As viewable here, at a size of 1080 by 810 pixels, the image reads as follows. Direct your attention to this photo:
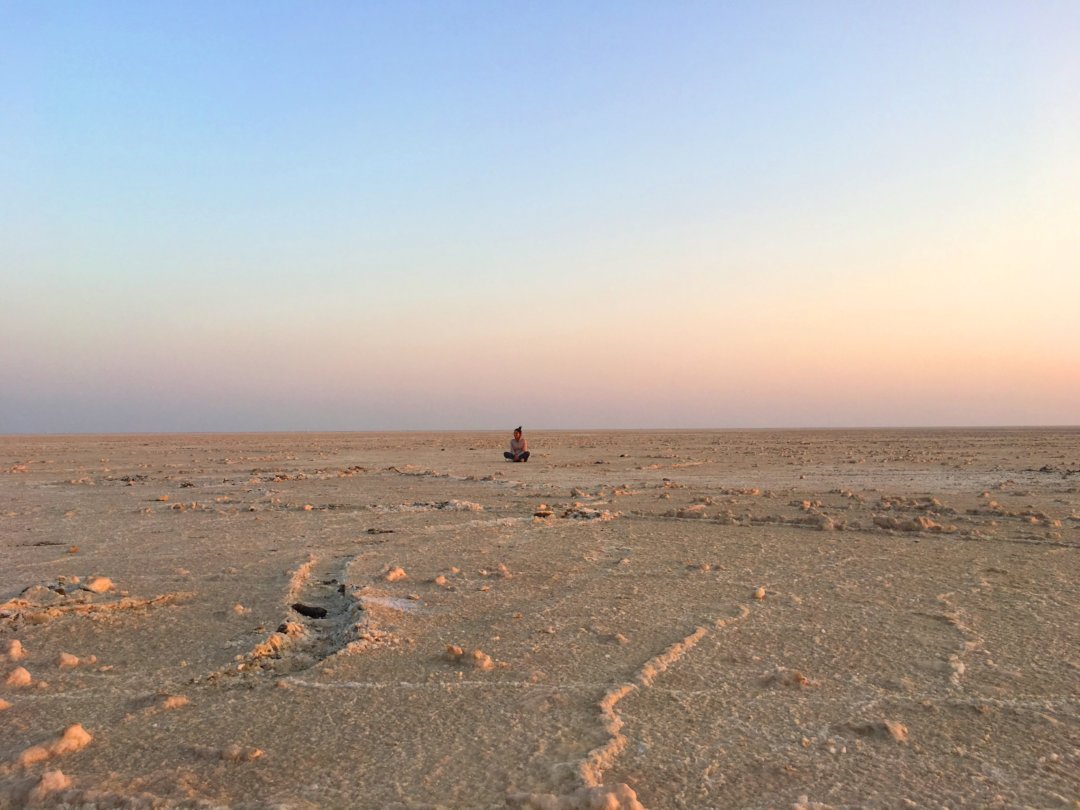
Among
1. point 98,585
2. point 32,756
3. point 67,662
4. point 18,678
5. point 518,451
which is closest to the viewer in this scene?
point 32,756

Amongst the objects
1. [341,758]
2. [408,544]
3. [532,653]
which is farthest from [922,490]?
[341,758]

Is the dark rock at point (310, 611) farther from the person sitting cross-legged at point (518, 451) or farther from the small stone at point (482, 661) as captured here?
the person sitting cross-legged at point (518, 451)

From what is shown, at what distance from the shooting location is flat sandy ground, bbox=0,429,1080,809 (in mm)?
2709

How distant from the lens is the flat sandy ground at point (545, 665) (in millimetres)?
2709

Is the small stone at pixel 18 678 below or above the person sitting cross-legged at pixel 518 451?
below

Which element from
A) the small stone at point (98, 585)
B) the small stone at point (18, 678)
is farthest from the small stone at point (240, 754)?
the small stone at point (98, 585)

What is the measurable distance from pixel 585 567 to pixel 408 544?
2.06 metres

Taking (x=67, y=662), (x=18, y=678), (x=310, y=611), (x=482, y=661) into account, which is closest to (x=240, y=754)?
(x=482, y=661)

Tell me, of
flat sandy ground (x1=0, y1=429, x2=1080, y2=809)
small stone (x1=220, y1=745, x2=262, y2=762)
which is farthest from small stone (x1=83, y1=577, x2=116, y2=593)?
small stone (x1=220, y1=745, x2=262, y2=762)

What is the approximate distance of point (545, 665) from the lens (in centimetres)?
392

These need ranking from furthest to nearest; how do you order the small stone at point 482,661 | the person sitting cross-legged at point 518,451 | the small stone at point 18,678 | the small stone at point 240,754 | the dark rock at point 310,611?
the person sitting cross-legged at point 518,451
the dark rock at point 310,611
the small stone at point 482,661
the small stone at point 18,678
the small stone at point 240,754

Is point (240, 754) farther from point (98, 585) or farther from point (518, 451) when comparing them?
point (518, 451)

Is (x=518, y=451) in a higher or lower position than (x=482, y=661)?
higher

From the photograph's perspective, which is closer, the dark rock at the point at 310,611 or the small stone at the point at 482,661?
the small stone at the point at 482,661
